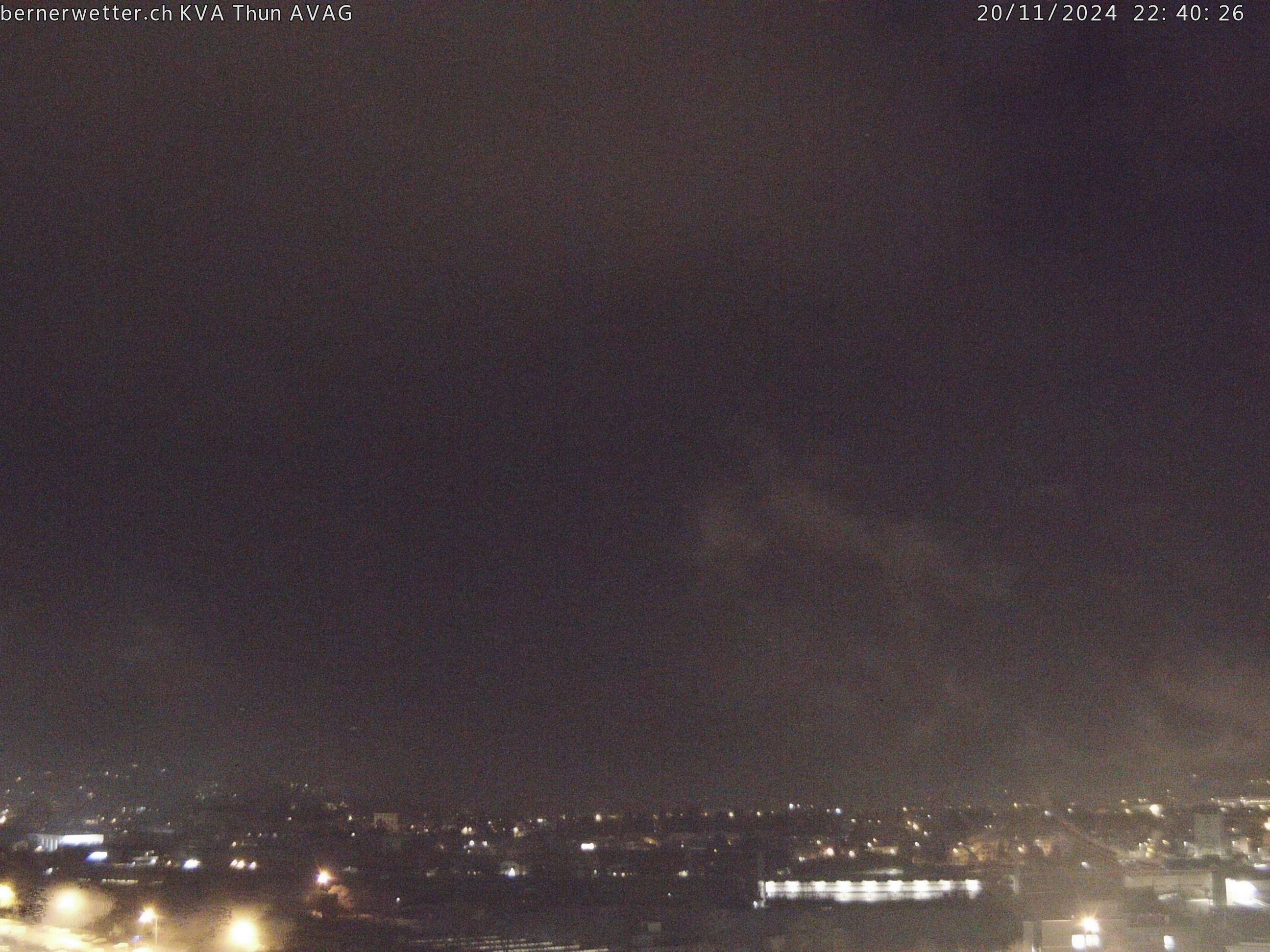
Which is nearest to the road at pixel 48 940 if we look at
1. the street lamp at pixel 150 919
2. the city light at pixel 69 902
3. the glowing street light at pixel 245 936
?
the street lamp at pixel 150 919

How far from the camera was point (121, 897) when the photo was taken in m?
9.55

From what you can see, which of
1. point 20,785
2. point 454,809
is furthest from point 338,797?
point 20,785

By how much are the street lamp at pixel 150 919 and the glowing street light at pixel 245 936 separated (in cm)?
53

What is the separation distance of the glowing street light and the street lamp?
20.8 inches

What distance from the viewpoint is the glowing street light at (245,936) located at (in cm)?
758

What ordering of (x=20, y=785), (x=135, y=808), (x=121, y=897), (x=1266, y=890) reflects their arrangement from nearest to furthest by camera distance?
(x=1266, y=890), (x=121, y=897), (x=20, y=785), (x=135, y=808)

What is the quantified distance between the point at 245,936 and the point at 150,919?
98 cm

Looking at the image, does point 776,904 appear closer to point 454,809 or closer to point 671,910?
point 671,910

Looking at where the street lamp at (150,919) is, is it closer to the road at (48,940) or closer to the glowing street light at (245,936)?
the road at (48,940)

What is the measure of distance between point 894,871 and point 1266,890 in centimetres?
348

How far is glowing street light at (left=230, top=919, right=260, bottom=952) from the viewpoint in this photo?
758 cm

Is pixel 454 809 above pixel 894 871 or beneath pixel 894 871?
above

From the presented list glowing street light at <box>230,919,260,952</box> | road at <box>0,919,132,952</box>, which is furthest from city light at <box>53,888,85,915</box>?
glowing street light at <box>230,919,260,952</box>

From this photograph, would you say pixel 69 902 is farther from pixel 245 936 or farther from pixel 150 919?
pixel 245 936
